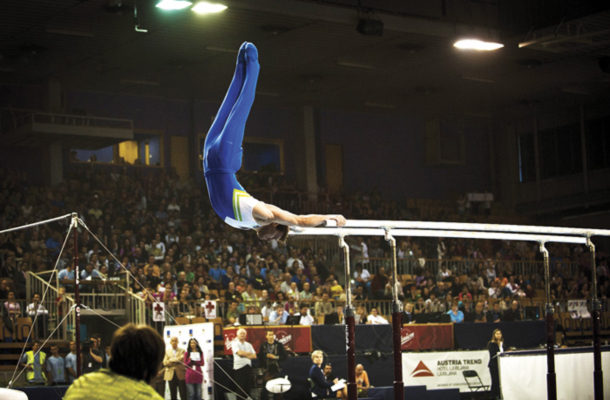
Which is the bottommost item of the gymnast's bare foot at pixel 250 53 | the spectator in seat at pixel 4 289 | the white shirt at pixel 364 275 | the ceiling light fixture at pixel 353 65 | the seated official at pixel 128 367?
the white shirt at pixel 364 275

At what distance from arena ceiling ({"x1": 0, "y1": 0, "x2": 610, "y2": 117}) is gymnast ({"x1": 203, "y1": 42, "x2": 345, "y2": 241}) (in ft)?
28.5

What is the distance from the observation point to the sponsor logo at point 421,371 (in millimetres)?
11617

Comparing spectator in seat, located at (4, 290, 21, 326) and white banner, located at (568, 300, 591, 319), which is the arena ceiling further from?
white banner, located at (568, 300, 591, 319)

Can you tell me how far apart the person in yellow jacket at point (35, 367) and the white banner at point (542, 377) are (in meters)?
6.42

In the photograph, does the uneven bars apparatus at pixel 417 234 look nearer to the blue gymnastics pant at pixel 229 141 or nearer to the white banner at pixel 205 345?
the blue gymnastics pant at pixel 229 141

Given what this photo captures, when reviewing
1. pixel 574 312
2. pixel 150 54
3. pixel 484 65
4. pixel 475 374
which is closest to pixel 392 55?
pixel 484 65

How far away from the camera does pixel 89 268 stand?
12773 mm

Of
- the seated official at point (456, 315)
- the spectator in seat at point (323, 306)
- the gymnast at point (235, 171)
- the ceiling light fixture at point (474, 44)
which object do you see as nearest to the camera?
the gymnast at point (235, 171)

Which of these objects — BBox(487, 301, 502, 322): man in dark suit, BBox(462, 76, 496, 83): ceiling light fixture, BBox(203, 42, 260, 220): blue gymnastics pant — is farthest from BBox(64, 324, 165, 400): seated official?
BBox(462, 76, 496, 83): ceiling light fixture

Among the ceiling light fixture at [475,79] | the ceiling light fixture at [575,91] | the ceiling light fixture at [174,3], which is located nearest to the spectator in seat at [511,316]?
the ceiling light fixture at [475,79]

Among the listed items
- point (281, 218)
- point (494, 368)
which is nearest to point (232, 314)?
point (494, 368)

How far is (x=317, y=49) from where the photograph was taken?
1719cm

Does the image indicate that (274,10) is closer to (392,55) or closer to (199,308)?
(392,55)

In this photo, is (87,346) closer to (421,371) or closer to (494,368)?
(421,371)
